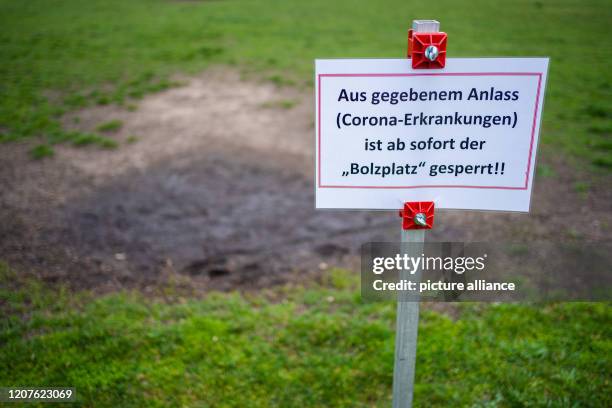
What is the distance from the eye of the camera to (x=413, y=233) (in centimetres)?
191

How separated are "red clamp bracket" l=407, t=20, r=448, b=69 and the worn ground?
261 cm

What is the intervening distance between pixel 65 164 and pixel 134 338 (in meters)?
3.55

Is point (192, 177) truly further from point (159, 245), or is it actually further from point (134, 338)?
point (134, 338)

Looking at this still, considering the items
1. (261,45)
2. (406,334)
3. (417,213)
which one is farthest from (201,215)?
(261,45)

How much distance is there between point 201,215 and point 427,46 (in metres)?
3.74

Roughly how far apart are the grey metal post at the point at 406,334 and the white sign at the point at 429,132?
17cm

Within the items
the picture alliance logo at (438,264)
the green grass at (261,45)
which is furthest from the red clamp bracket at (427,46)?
the green grass at (261,45)

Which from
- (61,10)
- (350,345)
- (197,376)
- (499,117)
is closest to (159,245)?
(197,376)

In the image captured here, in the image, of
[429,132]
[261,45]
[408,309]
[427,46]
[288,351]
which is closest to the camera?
[427,46]

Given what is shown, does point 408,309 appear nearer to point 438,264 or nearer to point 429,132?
point 438,264

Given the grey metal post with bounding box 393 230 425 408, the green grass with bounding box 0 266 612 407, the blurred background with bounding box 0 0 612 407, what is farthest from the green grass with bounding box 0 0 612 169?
the grey metal post with bounding box 393 230 425 408

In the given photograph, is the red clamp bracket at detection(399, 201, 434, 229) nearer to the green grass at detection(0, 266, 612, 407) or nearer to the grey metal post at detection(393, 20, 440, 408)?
the grey metal post at detection(393, 20, 440, 408)

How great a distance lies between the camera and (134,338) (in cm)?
325

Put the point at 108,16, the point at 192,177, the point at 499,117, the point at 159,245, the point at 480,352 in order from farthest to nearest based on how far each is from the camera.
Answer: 1. the point at 108,16
2. the point at 192,177
3. the point at 159,245
4. the point at 480,352
5. the point at 499,117
